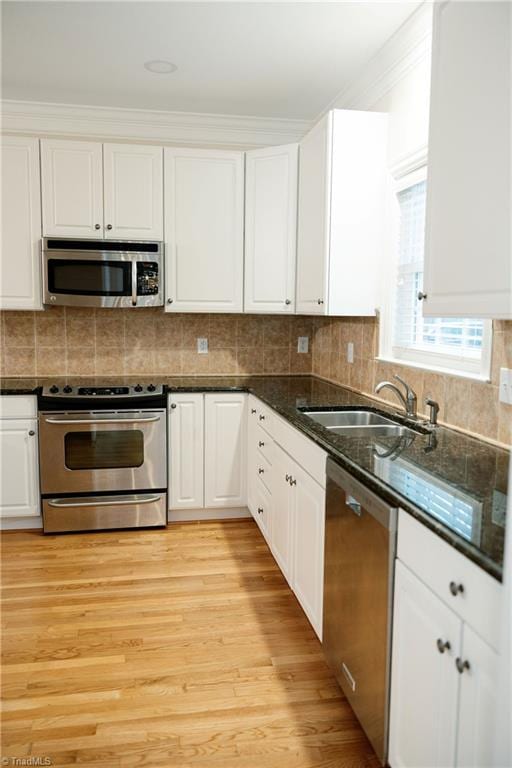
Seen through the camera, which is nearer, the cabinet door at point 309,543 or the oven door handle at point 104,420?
the cabinet door at point 309,543

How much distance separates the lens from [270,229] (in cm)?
390

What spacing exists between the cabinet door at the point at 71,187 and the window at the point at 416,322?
1901 millimetres

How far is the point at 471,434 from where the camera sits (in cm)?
232

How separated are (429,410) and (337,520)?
84 centimetres

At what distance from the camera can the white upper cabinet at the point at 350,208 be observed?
3.05 meters

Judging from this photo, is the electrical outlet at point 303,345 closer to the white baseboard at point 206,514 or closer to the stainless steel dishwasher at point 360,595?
the white baseboard at point 206,514

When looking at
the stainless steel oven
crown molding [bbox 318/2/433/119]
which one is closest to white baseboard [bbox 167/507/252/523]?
the stainless steel oven

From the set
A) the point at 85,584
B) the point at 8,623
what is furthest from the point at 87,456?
the point at 8,623

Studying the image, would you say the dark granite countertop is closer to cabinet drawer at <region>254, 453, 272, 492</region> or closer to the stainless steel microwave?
cabinet drawer at <region>254, 453, 272, 492</region>

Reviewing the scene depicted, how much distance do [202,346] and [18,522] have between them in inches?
66.5

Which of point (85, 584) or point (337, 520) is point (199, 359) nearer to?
point (85, 584)

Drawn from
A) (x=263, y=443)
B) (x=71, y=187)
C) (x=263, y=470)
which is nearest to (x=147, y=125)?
(x=71, y=187)

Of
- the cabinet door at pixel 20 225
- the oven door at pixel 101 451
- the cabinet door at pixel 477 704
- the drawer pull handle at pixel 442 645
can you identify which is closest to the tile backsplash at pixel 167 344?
the cabinet door at pixel 20 225

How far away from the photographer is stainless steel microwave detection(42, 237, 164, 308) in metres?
3.73
